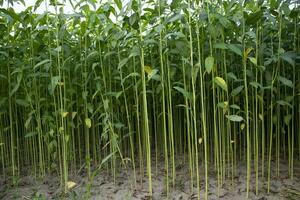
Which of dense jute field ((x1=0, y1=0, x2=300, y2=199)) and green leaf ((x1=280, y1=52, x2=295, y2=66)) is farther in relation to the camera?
dense jute field ((x1=0, y1=0, x2=300, y2=199))

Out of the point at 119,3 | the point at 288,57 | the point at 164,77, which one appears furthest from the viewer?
the point at 164,77

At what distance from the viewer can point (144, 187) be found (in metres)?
2.80

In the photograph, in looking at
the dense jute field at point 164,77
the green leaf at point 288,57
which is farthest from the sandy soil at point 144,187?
the green leaf at point 288,57

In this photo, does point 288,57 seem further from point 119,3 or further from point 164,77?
point 119,3

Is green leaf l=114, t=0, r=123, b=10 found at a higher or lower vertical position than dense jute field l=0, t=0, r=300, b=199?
higher

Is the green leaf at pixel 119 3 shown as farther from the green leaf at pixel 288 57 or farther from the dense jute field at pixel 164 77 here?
the green leaf at pixel 288 57

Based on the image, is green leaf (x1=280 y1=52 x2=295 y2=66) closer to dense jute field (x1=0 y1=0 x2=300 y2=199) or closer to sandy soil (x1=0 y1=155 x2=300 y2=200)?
dense jute field (x1=0 y1=0 x2=300 y2=199)

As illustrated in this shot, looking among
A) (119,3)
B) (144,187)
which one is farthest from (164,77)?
(144,187)

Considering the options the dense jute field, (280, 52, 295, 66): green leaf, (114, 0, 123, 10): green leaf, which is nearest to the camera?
(280, 52, 295, 66): green leaf

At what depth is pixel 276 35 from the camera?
9.16 ft

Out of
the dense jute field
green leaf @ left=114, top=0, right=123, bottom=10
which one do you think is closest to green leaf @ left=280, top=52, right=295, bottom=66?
the dense jute field

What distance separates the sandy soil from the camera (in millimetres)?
2537

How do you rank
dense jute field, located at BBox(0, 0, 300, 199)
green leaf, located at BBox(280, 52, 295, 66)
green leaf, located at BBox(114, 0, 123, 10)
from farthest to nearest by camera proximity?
1. green leaf, located at BBox(114, 0, 123, 10)
2. dense jute field, located at BBox(0, 0, 300, 199)
3. green leaf, located at BBox(280, 52, 295, 66)

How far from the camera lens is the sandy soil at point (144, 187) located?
Answer: 2537mm
